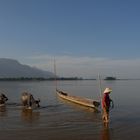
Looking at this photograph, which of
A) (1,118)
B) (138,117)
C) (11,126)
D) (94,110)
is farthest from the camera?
(94,110)

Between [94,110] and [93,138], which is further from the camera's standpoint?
[94,110]

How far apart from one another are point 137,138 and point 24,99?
52.1 ft

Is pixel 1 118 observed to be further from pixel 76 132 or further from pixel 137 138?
pixel 137 138

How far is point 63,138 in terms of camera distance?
15578mm

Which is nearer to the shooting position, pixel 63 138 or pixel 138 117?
pixel 63 138

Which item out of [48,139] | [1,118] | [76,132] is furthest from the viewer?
[1,118]

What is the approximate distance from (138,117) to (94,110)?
5.05m

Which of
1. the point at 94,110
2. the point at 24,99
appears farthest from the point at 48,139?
the point at 24,99

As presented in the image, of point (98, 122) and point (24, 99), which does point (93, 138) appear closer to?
point (98, 122)

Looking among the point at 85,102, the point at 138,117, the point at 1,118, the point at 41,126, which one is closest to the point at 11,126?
the point at 41,126

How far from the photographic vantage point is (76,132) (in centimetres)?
1705

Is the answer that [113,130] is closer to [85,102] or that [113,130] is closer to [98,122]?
[98,122]

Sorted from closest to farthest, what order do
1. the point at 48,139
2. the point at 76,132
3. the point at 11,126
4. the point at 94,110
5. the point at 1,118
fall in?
the point at 48,139 → the point at 76,132 → the point at 11,126 → the point at 1,118 → the point at 94,110

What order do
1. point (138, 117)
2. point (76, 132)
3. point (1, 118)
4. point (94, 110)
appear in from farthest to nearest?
point (94, 110) → point (138, 117) → point (1, 118) → point (76, 132)
